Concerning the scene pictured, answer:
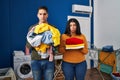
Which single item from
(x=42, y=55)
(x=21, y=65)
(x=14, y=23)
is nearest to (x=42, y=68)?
(x=42, y=55)

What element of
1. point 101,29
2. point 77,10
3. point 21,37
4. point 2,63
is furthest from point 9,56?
point 101,29

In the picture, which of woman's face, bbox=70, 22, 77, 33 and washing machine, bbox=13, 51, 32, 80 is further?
washing machine, bbox=13, 51, 32, 80

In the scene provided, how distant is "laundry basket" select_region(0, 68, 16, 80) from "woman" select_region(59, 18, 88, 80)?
5.40 ft

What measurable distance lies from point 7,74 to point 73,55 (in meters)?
2.04

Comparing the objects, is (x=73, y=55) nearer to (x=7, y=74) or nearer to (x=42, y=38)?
(x=42, y=38)

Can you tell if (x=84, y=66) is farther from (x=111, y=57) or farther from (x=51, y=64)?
(x=111, y=57)

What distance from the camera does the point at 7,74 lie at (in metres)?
3.72

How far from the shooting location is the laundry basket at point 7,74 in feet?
11.3

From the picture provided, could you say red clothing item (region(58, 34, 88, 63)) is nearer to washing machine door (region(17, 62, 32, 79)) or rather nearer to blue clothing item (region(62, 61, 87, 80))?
Answer: blue clothing item (region(62, 61, 87, 80))

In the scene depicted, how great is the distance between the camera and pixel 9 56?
4305 mm

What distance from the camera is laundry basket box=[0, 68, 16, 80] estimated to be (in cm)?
346

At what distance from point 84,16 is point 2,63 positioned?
290 cm

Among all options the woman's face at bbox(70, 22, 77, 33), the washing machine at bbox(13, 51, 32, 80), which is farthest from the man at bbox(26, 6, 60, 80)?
the washing machine at bbox(13, 51, 32, 80)

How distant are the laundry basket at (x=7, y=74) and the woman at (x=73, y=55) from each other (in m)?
1.65
